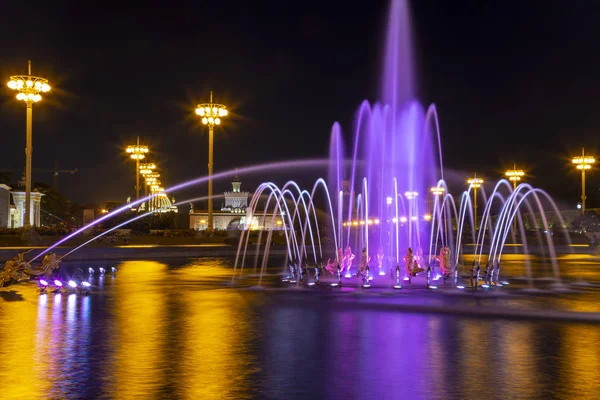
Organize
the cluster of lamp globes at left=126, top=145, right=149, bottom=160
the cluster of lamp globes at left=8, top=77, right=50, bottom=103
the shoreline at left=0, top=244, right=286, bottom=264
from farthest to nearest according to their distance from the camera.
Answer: the cluster of lamp globes at left=126, top=145, right=149, bottom=160
the cluster of lamp globes at left=8, top=77, right=50, bottom=103
the shoreline at left=0, top=244, right=286, bottom=264

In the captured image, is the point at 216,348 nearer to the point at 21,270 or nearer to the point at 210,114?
the point at 21,270

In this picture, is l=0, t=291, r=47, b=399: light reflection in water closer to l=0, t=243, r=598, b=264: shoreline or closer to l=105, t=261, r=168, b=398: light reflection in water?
l=105, t=261, r=168, b=398: light reflection in water

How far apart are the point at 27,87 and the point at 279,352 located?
28136mm

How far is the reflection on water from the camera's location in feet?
24.8

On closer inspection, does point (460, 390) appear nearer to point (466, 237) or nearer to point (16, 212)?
point (466, 237)

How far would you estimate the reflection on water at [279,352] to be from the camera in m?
7.57

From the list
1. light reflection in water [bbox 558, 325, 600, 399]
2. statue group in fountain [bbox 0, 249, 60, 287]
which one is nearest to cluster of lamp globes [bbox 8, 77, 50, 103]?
statue group in fountain [bbox 0, 249, 60, 287]

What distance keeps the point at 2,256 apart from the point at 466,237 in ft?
136

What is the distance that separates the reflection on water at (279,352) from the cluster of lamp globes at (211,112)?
2511 cm

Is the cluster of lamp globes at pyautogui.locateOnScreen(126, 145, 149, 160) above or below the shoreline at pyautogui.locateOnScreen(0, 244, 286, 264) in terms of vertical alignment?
above

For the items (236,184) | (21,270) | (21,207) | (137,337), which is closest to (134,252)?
(21,270)

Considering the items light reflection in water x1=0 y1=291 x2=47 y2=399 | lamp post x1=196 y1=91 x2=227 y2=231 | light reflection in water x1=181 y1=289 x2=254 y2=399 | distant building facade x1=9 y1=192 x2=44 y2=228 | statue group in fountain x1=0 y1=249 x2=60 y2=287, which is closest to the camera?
light reflection in water x1=0 y1=291 x2=47 y2=399

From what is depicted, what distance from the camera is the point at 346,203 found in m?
70.4

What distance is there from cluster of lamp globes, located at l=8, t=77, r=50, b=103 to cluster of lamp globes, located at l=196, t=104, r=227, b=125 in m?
9.03
